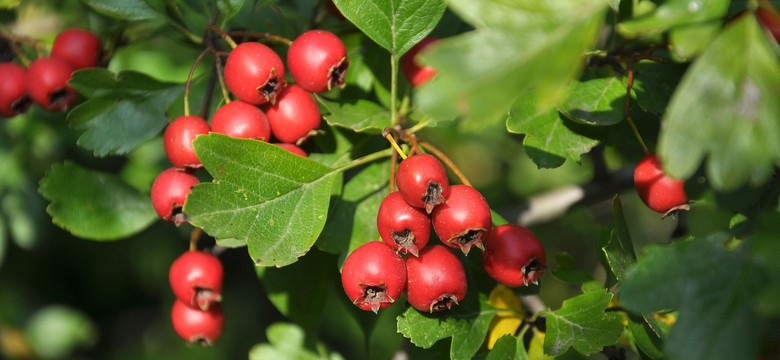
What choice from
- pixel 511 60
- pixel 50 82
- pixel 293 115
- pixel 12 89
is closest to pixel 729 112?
pixel 511 60

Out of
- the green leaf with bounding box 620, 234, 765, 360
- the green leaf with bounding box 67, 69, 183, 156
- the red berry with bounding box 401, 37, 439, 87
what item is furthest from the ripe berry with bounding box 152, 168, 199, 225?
the green leaf with bounding box 620, 234, 765, 360

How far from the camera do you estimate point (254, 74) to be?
5.01 ft

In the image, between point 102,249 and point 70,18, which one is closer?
point 70,18

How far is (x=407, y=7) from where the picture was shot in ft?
5.17

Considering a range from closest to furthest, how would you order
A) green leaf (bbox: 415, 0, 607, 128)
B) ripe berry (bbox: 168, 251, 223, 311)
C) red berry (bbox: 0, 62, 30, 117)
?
green leaf (bbox: 415, 0, 607, 128)
ripe berry (bbox: 168, 251, 223, 311)
red berry (bbox: 0, 62, 30, 117)

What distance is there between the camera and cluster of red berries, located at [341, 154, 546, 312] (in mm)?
1361

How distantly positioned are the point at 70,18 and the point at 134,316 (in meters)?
2.01

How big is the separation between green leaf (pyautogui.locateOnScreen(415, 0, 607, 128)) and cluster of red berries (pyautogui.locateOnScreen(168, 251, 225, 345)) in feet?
2.84

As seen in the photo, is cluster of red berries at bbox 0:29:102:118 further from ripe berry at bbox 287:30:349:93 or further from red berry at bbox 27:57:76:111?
ripe berry at bbox 287:30:349:93

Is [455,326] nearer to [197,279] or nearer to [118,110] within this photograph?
[197,279]

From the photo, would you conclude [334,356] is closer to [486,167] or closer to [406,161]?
[406,161]

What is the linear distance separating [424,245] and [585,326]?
378 mm

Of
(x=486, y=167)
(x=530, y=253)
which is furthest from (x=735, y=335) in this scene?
(x=486, y=167)

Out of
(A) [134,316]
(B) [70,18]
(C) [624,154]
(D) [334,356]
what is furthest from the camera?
(A) [134,316]
